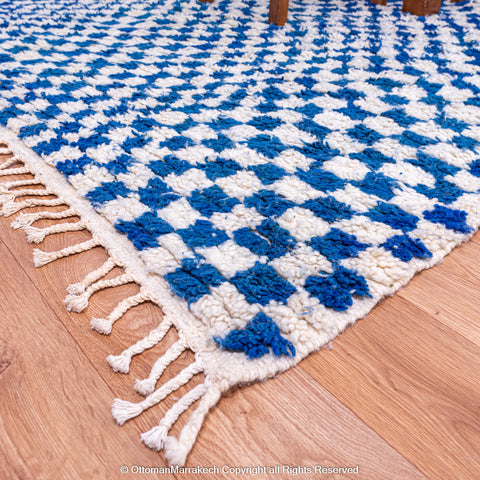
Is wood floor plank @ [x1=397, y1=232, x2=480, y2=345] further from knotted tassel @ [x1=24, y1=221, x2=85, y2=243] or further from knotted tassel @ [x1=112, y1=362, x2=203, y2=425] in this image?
knotted tassel @ [x1=24, y1=221, x2=85, y2=243]

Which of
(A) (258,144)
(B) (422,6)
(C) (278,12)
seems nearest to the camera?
(A) (258,144)

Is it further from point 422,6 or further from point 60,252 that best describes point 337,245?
point 422,6

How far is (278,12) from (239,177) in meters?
1.00

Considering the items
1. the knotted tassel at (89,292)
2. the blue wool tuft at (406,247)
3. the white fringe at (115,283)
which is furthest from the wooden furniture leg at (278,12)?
the knotted tassel at (89,292)

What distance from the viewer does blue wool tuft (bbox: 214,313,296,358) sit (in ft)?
1.31

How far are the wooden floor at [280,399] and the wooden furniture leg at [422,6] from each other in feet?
4.84

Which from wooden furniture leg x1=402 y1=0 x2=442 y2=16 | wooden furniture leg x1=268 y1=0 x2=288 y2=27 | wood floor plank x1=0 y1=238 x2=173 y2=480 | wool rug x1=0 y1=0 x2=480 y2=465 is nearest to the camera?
wood floor plank x1=0 y1=238 x2=173 y2=480

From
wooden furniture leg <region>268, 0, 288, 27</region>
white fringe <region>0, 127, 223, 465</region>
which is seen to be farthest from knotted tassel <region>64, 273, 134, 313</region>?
wooden furniture leg <region>268, 0, 288, 27</region>

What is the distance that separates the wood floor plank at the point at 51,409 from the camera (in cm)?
33

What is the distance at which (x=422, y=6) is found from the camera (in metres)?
1.49

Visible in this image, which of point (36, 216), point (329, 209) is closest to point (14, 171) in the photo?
point (36, 216)

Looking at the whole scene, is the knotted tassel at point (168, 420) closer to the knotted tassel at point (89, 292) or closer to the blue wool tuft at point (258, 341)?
the blue wool tuft at point (258, 341)

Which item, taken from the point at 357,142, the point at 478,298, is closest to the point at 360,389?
the point at 478,298

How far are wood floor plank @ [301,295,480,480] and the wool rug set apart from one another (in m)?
0.03
